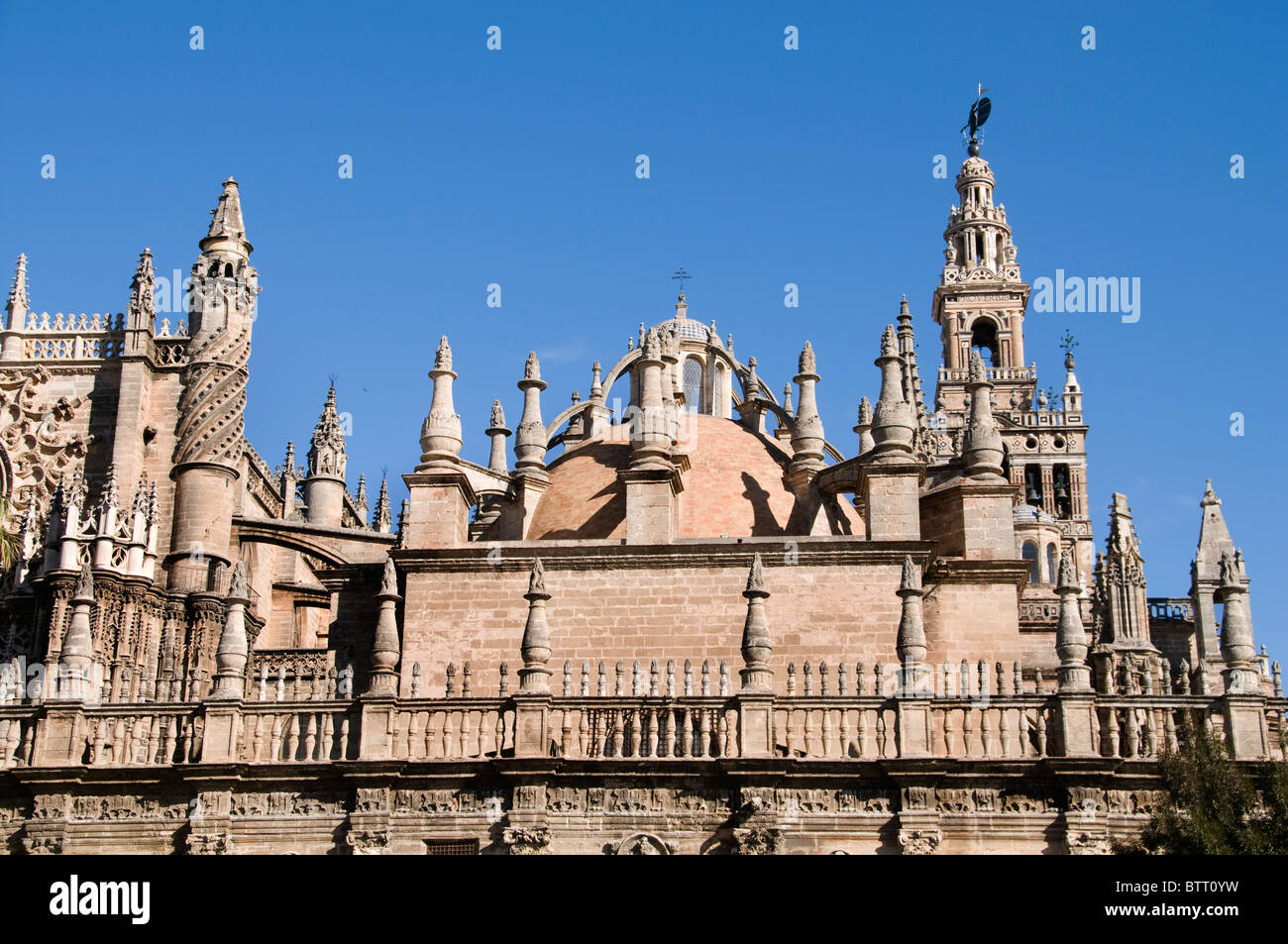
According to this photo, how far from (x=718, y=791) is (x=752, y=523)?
7.44 meters

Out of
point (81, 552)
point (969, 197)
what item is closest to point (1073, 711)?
point (81, 552)

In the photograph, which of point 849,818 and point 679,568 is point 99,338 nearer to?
point 679,568

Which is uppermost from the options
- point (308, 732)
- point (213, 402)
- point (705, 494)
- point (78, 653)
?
point (213, 402)

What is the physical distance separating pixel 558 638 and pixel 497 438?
8957 mm

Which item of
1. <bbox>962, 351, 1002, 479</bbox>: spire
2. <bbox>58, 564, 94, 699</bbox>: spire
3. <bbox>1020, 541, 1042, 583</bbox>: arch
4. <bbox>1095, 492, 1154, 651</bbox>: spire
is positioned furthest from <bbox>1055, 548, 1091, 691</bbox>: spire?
<bbox>1020, 541, 1042, 583</bbox>: arch

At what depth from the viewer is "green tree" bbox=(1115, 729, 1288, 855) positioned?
19.0 metres

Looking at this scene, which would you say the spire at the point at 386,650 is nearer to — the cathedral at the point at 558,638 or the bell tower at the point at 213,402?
the cathedral at the point at 558,638

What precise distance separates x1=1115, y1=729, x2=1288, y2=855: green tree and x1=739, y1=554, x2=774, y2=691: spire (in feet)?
15.4

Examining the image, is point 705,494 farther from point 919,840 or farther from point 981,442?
point 919,840

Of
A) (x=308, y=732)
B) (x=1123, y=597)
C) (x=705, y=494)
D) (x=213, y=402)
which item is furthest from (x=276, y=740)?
(x=1123, y=597)

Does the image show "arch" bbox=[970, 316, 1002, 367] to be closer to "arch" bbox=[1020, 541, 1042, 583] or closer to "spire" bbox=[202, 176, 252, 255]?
"arch" bbox=[1020, 541, 1042, 583]

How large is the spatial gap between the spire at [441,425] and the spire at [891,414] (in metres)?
6.61

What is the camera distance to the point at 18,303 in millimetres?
34188

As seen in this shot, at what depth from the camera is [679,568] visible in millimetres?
25781
